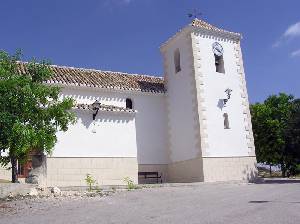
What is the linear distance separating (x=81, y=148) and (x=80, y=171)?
3.77 feet

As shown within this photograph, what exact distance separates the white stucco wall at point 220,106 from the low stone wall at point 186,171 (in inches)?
38.7

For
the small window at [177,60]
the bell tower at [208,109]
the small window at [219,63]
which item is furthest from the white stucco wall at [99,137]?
the small window at [219,63]

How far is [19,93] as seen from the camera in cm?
1470

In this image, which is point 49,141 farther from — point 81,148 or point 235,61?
point 235,61

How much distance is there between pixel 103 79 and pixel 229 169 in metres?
9.46

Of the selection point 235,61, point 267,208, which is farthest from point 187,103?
point 267,208

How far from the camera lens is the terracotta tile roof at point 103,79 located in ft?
77.0

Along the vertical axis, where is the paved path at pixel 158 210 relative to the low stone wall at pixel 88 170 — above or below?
below

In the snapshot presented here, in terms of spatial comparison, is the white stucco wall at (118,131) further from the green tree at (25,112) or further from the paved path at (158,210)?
the paved path at (158,210)

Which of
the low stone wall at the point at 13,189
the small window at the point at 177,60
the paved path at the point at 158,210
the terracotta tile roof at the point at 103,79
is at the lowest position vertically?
the paved path at the point at 158,210

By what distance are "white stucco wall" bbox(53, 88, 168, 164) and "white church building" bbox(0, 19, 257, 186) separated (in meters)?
0.05

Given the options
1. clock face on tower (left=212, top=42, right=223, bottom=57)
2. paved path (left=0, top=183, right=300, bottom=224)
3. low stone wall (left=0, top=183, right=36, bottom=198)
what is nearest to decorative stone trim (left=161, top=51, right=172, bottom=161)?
clock face on tower (left=212, top=42, right=223, bottom=57)

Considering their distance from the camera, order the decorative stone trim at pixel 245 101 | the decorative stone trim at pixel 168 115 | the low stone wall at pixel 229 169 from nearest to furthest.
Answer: the low stone wall at pixel 229 169, the decorative stone trim at pixel 245 101, the decorative stone trim at pixel 168 115

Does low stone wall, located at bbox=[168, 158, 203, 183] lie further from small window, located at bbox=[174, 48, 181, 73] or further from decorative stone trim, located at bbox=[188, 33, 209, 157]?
small window, located at bbox=[174, 48, 181, 73]
